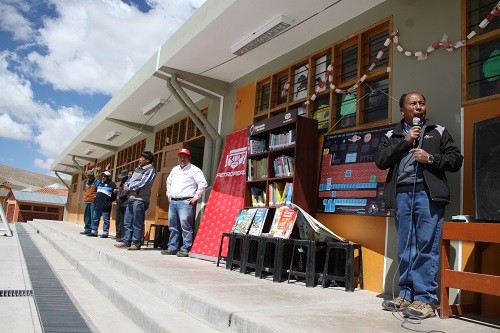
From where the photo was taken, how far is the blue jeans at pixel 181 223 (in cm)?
558

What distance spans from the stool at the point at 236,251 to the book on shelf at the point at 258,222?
138 millimetres

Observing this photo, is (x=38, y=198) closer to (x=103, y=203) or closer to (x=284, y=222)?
(x=103, y=203)

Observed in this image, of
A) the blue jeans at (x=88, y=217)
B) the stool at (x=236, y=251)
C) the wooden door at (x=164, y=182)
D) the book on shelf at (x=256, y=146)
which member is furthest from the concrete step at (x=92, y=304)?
the blue jeans at (x=88, y=217)

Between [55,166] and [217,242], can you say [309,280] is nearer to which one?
[217,242]

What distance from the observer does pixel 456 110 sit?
3.26 metres

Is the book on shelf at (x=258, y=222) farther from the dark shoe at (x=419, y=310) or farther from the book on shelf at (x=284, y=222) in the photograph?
the dark shoe at (x=419, y=310)

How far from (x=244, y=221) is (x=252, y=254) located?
0.44 m

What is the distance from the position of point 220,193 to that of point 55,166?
52.8ft

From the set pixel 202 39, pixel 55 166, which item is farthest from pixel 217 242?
pixel 55 166

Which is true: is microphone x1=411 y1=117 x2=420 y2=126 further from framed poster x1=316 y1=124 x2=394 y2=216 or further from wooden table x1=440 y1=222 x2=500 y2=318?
framed poster x1=316 y1=124 x2=394 y2=216

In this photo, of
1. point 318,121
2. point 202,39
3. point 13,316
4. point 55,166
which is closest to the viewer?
point 13,316

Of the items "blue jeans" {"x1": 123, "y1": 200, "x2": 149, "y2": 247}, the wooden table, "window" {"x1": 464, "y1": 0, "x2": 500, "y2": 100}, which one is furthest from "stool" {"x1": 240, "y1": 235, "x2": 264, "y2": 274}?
"window" {"x1": 464, "y1": 0, "x2": 500, "y2": 100}

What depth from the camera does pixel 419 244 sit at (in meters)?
2.61

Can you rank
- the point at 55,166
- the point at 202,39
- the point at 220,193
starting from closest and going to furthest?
the point at 202,39 < the point at 220,193 < the point at 55,166
